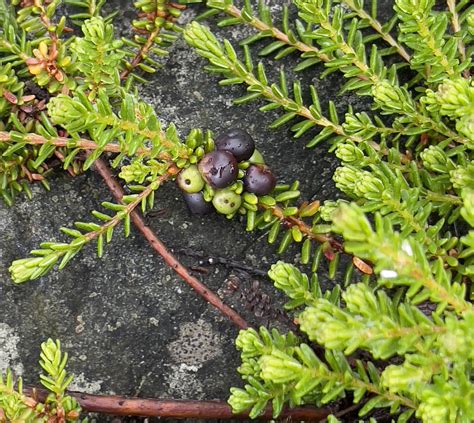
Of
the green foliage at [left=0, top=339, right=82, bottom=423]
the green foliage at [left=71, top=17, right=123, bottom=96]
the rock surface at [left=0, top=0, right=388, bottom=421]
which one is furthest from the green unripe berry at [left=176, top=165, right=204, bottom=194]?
the green foliage at [left=0, top=339, right=82, bottom=423]

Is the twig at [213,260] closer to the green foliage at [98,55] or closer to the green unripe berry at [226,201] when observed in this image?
the green unripe berry at [226,201]

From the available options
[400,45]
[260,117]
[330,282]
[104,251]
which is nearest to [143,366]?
[104,251]

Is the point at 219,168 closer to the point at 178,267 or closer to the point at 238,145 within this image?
the point at 238,145

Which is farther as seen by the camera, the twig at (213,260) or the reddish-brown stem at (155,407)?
the twig at (213,260)

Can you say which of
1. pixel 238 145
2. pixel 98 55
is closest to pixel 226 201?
pixel 238 145

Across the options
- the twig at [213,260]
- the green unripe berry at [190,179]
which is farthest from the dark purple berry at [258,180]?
the twig at [213,260]

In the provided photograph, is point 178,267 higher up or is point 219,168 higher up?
point 219,168
